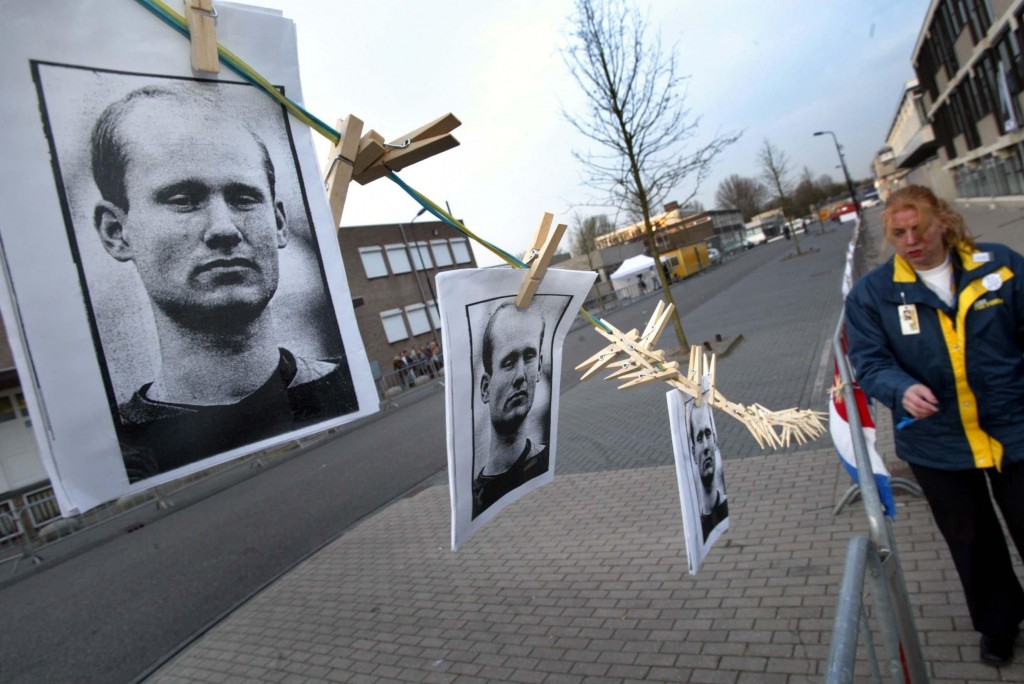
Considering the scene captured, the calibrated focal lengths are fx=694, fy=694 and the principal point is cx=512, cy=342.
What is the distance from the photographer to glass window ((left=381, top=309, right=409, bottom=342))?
31016 mm

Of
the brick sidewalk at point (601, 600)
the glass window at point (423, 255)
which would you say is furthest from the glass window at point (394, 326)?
the brick sidewalk at point (601, 600)

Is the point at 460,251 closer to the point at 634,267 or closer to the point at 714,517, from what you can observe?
the point at 634,267

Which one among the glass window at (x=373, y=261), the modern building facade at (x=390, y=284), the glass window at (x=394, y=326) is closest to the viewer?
the modern building facade at (x=390, y=284)

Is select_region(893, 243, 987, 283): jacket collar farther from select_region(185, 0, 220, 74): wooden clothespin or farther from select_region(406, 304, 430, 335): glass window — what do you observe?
select_region(406, 304, 430, 335): glass window

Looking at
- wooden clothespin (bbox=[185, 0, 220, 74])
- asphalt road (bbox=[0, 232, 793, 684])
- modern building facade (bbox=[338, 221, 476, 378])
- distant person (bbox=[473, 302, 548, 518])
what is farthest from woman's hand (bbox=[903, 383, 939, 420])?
modern building facade (bbox=[338, 221, 476, 378])

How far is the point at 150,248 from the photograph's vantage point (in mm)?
1343

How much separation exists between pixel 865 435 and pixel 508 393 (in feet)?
8.86

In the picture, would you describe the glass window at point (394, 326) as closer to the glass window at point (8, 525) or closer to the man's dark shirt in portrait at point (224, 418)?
the glass window at point (8, 525)

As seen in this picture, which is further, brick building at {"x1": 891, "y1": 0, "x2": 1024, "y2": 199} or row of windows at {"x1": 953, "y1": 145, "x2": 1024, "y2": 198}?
row of windows at {"x1": 953, "y1": 145, "x2": 1024, "y2": 198}

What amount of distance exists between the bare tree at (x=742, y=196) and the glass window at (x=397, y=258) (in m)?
71.9

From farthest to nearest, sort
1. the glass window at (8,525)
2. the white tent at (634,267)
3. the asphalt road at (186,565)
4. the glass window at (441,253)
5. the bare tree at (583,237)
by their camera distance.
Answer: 1. the bare tree at (583,237)
2. the glass window at (441,253)
3. the white tent at (634,267)
4. the glass window at (8,525)
5. the asphalt road at (186,565)

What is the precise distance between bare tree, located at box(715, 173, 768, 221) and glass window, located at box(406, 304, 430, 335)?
7252 cm

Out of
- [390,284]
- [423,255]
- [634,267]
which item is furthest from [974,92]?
[390,284]

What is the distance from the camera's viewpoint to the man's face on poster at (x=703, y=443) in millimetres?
2619
